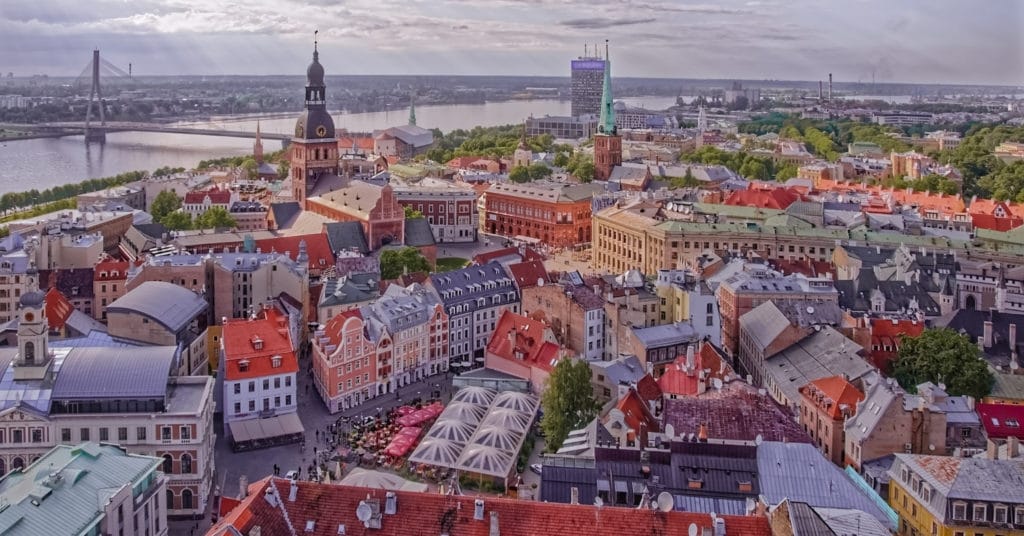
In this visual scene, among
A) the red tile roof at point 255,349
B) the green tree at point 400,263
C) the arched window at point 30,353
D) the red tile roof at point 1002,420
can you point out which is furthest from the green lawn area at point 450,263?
the red tile roof at point 1002,420

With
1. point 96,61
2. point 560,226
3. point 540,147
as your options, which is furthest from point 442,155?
point 96,61

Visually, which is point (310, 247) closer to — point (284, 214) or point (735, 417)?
point (284, 214)

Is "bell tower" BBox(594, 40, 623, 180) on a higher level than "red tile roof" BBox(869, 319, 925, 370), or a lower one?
higher

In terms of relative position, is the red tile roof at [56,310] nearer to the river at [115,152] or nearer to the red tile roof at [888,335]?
the red tile roof at [888,335]

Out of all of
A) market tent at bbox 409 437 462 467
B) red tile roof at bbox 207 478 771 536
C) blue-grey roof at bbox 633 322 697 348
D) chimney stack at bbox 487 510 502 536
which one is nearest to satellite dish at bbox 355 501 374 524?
red tile roof at bbox 207 478 771 536

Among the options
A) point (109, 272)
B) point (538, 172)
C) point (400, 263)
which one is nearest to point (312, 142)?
point (400, 263)

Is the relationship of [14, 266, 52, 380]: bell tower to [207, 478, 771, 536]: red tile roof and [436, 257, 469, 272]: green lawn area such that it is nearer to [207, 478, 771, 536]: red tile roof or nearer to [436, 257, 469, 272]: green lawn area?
[207, 478, 771, 536]: red tile roof
